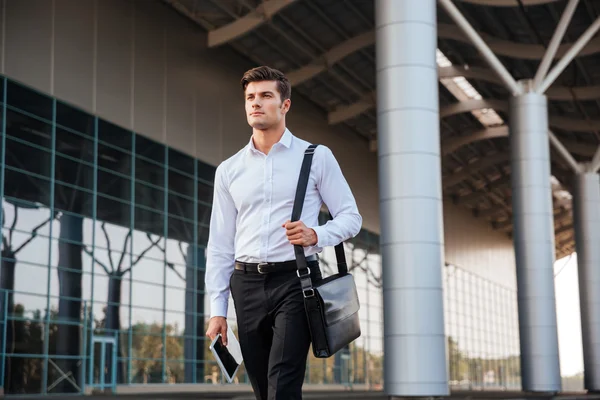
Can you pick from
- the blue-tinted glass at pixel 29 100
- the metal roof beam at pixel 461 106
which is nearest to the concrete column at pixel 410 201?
the blue-tinted glass at pixel 29 100

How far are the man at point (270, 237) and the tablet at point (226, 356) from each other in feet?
0.15

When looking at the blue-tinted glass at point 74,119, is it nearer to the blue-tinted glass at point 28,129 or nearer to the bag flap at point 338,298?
the blue-tinted glass at point 28,129

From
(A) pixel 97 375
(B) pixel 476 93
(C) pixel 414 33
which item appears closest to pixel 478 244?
(B) pixel 476 93

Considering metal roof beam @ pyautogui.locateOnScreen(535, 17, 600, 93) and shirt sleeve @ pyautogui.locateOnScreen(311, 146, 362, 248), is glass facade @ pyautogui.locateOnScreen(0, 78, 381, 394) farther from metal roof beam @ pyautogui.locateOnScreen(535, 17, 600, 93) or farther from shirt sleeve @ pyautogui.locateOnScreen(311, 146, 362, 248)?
shirt sleeve @ pyautogui.locateOnScreen(311, 146, 362, 248)

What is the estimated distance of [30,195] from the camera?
2459 cm

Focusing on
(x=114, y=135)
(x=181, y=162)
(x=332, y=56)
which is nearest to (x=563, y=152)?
(x=332, y=56)

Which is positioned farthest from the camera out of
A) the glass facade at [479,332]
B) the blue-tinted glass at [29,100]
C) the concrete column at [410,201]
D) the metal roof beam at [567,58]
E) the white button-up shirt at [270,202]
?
the glass facade at [479,332]

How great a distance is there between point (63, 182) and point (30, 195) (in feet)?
4.69

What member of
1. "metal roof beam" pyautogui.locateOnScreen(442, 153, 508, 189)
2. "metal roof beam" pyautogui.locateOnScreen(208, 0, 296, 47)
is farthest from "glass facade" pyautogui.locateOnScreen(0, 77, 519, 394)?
"metal roof beam" pyautogui.locateOnScreen(442, 153, 508, 189)

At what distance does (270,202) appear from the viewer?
4.01 m

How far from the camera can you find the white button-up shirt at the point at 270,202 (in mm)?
3977

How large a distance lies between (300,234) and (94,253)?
947 inches

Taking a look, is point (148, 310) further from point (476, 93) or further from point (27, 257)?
point (476, 93)

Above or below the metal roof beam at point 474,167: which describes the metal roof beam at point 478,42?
below
